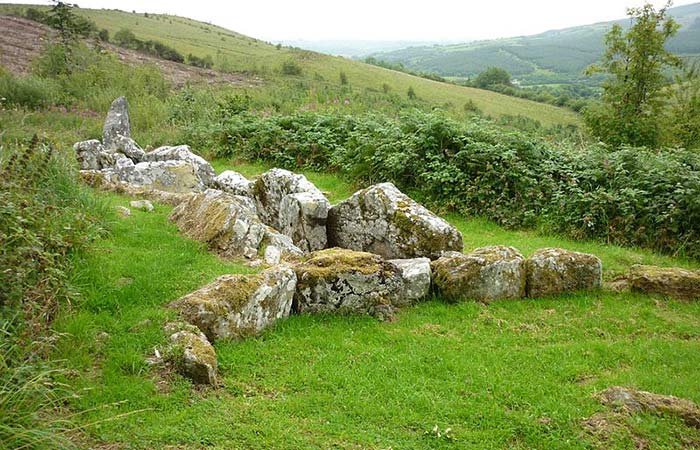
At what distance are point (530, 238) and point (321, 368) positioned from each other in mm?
8065

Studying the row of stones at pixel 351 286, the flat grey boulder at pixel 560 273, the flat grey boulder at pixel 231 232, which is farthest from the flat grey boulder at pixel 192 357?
the flat grey boulder at pixel 560 273

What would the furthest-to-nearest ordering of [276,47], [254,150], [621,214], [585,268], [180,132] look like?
1. [276,47]
2. [180,132]
3. [254,150]
4. [621,214]
5. [585,268]

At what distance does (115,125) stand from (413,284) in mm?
15724

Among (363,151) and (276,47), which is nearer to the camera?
(363,151)

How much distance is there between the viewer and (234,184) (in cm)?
1420

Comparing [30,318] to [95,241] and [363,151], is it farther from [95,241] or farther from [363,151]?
[363,151]

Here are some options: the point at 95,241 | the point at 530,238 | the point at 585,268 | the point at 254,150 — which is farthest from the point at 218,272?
the point at 254,150

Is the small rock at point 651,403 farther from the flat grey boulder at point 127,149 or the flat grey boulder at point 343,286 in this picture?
the flat grey boulder at point 127,149

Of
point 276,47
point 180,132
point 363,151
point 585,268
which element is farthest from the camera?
point 276,47

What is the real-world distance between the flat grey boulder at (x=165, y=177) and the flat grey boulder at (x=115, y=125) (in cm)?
404

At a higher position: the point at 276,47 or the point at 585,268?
the point at 276,47

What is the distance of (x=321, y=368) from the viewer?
6484 millimetres

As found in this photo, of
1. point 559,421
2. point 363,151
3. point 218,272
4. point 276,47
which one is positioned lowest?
point 559,421

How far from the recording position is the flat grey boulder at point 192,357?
5.85m
